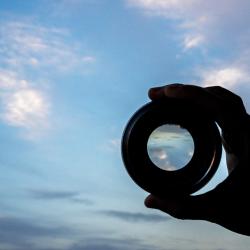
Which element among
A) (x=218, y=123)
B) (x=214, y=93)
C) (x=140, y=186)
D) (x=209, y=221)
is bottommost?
(x=209, y=221)

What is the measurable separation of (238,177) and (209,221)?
33cm

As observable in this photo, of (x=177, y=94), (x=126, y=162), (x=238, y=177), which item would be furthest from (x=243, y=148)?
(x=126, y=162)

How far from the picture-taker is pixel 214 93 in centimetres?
246

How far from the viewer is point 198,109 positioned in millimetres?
2500

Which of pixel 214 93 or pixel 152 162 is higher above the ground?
pixel 214 93

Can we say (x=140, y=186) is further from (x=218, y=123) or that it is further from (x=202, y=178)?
(x=218, y=123)

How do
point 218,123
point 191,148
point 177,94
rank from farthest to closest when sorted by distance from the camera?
point 191,148 < point 218,123 < point 177,94

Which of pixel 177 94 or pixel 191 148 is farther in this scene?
pixel 191 148

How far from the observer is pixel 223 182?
2.34m

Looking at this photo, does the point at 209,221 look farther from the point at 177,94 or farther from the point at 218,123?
the point at 177,94

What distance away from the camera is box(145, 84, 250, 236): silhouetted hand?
231cm

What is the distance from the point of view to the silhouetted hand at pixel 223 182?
2307 millimetres

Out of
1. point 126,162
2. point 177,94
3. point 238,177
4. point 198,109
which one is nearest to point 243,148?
point 238,177

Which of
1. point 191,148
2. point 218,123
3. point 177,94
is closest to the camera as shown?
point 177,94
